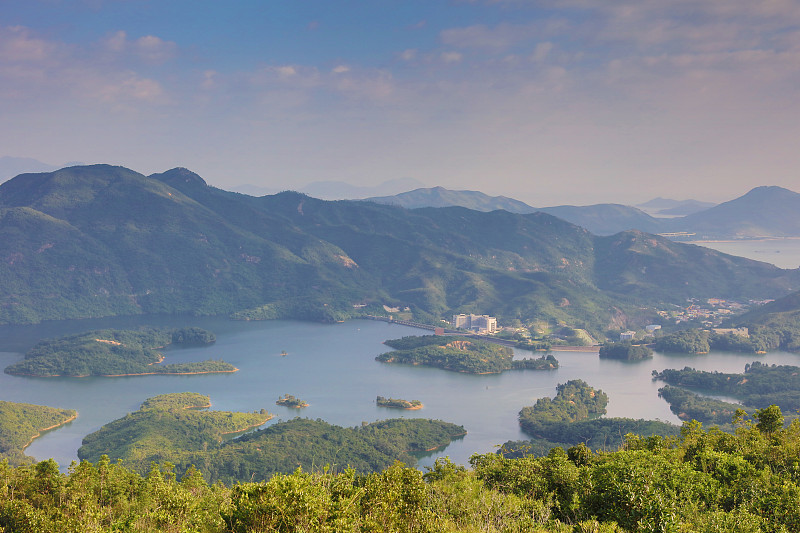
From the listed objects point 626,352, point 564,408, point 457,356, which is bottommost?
point 564,408

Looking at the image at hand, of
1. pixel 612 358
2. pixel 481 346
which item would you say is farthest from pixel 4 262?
pixel 612 358

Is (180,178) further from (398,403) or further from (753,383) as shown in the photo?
(753,383)

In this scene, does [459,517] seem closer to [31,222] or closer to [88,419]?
[88,419]

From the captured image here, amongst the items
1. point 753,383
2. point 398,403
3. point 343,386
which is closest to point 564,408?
point 398,403

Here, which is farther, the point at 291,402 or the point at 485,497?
the point at 291,402

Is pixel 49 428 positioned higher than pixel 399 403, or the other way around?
pixel 399 403

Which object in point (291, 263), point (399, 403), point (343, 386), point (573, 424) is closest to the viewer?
point (573, 424)

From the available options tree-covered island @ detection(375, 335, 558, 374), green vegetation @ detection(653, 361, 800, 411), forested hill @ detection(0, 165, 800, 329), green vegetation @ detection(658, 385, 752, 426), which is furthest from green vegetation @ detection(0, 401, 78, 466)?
green vegetation @ detection(653, 361, 800, 411)
